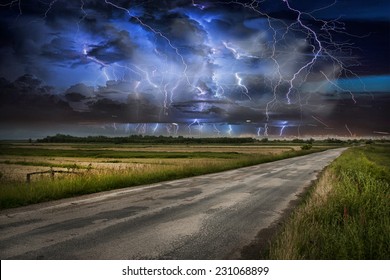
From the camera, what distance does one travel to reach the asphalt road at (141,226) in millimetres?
5668

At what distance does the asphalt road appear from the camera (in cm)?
567

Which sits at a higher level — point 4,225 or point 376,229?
point 376,229

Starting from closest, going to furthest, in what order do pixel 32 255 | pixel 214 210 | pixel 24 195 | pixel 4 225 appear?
pixel 32 255 → pixel 4 225 → pixel 214 210 → pixel 24 195

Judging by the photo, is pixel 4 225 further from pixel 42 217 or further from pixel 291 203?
pixel 291 203

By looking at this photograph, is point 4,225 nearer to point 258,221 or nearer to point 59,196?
point 59,196

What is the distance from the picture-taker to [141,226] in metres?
7.48

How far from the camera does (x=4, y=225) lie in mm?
7262

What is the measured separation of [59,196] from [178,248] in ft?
21.7

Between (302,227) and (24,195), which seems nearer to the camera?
(302,227)
